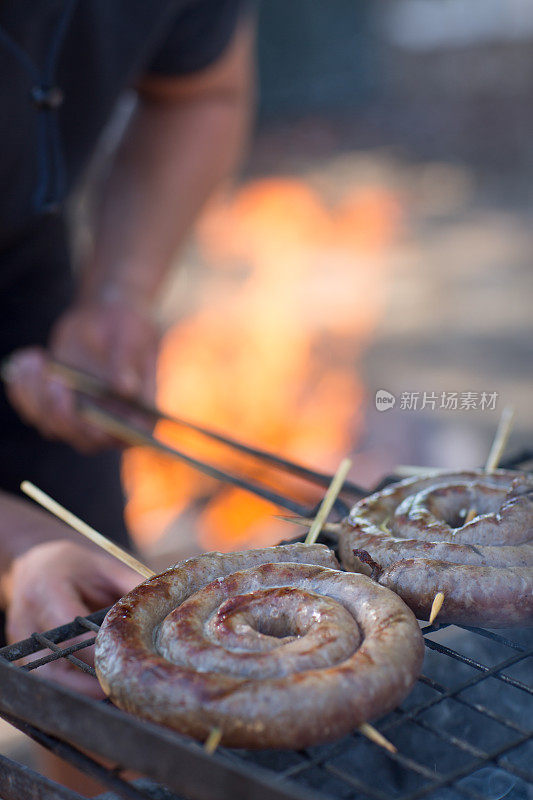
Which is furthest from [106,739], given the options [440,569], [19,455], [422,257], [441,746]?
[422,257]

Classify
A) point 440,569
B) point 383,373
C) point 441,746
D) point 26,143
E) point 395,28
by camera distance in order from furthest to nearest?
point 395,28 < point 383,373 < point 26,143 < point 441,746 < point 440,569

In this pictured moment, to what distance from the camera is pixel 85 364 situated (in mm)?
3543

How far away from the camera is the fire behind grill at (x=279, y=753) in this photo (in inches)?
49.7

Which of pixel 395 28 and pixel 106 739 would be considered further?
pixel 395 28

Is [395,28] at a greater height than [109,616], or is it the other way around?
[395,28]

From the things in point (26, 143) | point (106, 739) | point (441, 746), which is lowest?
point (441, 746)

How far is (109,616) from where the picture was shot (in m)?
1.65

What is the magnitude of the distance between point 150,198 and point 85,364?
3.33 feet

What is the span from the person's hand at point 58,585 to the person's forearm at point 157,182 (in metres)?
1.84

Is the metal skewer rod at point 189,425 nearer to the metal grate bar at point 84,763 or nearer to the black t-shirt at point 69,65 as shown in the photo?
the black t-shirt at point 69,65

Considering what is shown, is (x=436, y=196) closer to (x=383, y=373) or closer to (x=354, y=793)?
(x=383, y=373)

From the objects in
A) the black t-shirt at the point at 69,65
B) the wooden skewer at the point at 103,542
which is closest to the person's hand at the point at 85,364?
the black t-shirt at the point at 69,65

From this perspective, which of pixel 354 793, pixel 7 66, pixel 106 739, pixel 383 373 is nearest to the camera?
pixel 106 739

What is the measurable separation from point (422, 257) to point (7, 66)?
7.57m
